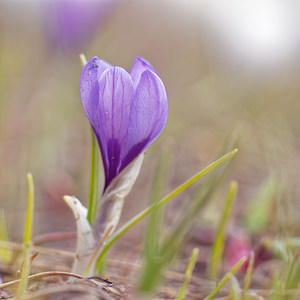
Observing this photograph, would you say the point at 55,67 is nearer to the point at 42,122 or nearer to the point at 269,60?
the point at 42,122

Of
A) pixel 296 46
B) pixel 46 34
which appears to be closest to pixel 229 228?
pixel 46 34

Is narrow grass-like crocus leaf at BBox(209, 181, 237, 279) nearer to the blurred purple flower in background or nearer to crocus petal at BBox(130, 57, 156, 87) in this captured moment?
crocus petal at BBox(130, 57, 156, 87)

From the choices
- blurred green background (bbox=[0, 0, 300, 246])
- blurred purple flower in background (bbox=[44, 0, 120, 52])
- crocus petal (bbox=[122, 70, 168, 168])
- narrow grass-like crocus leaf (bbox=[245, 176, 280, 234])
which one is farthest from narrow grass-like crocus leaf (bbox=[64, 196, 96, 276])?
blurred purple flower in background (bbox=[44, 0, 120, 52])

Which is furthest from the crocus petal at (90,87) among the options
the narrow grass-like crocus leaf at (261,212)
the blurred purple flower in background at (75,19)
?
the blurred purple flower in background at (75,19)

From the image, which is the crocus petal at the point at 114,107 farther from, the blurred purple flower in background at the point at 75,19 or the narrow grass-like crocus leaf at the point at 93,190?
the blurred purple flower in background at the point at 75,19

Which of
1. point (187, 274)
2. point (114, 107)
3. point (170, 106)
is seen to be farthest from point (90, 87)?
point (170, 106)
